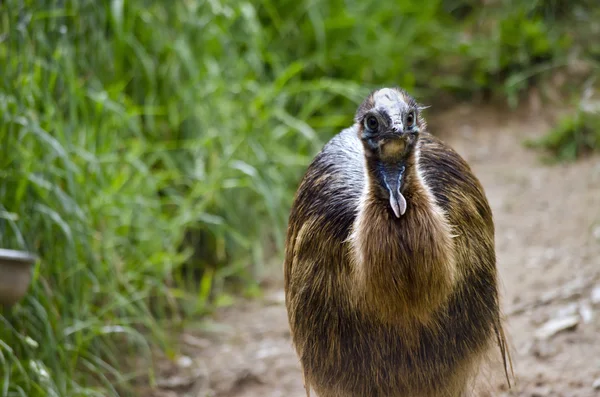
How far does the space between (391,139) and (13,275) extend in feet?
5.02

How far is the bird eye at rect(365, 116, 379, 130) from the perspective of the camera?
267 centimetres

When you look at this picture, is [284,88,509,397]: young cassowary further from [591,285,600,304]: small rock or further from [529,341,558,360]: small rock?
[591,285,600,304]: small rock

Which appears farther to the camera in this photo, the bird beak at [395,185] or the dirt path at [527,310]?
the dirt path at [527,310]

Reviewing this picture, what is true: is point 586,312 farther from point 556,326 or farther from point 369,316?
point 369,316

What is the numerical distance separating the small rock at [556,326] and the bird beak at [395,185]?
1.82m

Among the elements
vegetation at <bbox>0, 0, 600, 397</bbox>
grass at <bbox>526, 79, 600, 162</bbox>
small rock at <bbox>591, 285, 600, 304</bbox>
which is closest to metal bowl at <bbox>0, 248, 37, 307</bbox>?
vegetation at <bbox>0, 0, 600, 397</bbox>

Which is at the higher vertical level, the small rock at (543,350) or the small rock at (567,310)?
the small rock at (567,310)

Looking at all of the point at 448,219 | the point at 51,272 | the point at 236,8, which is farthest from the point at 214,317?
the point at 448,219

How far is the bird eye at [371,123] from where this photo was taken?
267cm

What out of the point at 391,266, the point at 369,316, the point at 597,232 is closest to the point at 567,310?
the point at 597,232

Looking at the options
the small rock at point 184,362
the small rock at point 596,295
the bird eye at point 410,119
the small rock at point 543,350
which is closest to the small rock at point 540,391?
the small rock at point 543,350

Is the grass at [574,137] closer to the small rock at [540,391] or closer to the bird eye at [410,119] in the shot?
the small rock at [540,391]

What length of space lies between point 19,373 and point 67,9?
194 centimetres

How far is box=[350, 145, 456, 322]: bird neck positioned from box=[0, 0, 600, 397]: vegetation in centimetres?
149
